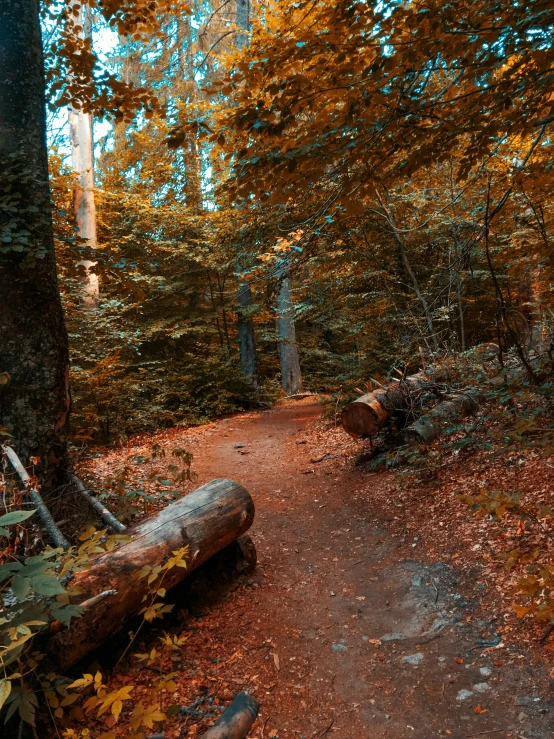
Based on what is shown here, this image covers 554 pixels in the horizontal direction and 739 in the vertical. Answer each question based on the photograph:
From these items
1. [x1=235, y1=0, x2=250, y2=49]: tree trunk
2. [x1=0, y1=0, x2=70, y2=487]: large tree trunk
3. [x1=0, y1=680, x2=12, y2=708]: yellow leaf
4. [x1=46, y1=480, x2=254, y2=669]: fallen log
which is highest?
[x1=235, y1=0, x2=250, y2=49]: tree trunk

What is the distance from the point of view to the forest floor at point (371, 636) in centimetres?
234

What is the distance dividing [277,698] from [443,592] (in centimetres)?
153

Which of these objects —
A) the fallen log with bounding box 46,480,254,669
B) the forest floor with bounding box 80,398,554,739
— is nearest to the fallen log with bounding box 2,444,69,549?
the fallen log with bounding box 46,480,254,669

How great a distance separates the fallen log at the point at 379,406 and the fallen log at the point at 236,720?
4.15 m

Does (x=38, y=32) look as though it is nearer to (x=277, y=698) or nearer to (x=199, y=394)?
(x=277, y=698)

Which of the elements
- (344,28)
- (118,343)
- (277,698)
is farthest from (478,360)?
(118,343)

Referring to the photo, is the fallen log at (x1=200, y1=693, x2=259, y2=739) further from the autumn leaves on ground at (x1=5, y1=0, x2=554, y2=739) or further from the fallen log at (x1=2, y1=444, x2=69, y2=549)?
the fallen log at (x1=2, y1=444, x2=69, y2=549)

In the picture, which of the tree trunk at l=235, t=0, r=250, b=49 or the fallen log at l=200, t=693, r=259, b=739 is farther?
the tree trunk at l=235, t=0, r=250, b=49

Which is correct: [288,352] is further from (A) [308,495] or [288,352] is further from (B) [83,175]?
(A) [308,495]

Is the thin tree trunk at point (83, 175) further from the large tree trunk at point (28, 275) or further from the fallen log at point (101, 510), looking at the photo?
the fallen log at point (101, 510)

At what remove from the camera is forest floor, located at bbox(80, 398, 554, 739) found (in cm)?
234

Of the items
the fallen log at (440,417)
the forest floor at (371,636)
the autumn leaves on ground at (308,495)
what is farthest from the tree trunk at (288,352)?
the forest floor at (371,636)

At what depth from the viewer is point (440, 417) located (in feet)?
19.5

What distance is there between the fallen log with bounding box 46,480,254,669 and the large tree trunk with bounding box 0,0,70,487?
1268mm
